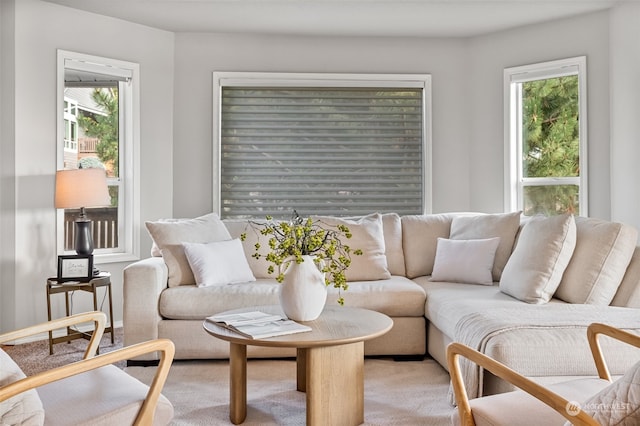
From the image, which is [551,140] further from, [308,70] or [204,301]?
[204,301]

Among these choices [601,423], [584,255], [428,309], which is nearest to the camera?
[601,423]

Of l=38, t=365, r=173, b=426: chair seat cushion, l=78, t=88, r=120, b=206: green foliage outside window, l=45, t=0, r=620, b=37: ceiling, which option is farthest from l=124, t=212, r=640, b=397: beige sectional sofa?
l=45, t=0, r=620, b=37: ceiling

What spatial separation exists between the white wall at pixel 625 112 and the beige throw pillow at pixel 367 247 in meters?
1.87

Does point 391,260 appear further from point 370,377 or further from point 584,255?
point 584,255

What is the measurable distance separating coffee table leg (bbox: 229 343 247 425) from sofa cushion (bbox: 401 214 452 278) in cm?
183

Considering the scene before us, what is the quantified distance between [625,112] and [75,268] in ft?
14.1

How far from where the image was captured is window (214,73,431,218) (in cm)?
487

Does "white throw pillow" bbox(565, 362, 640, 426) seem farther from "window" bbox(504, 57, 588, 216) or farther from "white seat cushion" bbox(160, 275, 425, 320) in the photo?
"window" bbox(504, 57, 588, 216)

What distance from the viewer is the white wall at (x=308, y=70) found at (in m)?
4.82

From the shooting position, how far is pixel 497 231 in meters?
3.73

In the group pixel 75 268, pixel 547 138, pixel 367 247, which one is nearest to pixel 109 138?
pixel 75 268

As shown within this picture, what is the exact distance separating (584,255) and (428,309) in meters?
0.95

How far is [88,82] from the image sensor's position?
177 inches

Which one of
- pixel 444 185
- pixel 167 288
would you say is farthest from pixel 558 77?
pixel 167 288
